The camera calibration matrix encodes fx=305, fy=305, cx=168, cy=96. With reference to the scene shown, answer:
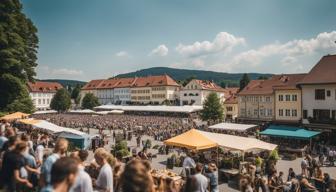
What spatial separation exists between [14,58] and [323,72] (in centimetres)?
3255

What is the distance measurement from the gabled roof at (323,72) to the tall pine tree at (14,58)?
29.8 metres

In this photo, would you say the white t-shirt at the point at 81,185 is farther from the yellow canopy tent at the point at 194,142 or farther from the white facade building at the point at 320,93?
the white facade building at the point at 320,93

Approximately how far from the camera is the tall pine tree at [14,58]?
27391 millimetres

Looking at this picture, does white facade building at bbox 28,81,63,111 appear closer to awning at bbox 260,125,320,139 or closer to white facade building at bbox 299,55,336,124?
awning at bbox 260,125,320,139

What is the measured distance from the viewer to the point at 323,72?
3456 centimetres

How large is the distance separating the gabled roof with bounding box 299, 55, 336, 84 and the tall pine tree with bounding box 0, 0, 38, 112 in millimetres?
29840

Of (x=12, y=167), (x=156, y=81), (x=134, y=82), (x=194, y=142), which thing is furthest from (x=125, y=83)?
(x=12, y=167)

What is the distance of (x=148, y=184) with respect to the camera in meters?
3.39

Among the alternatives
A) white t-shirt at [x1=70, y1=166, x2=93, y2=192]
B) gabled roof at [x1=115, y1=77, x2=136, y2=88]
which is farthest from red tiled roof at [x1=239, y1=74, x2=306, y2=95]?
gabled roof at [x1=115, y1=77, x2=136, y2=88]

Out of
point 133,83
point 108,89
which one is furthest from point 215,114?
point 108,89

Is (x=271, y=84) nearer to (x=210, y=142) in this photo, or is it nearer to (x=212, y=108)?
(x=212, y=108)

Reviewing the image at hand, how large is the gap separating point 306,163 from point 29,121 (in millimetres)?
22157

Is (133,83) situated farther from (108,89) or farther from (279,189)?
(279,189)

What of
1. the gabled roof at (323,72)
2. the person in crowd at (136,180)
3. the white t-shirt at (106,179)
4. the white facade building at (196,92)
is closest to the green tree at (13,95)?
the white t-shirt at (106,179)
